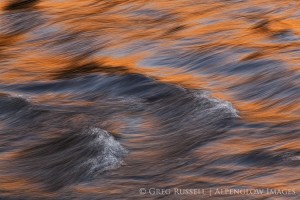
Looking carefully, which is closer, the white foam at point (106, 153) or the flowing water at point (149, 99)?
the flowing water at point (149, 99)

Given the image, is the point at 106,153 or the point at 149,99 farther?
the point at 149,99

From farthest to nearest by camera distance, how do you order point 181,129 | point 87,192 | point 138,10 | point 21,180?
point 138,10
point 181,129
point 21,180
point 87,192

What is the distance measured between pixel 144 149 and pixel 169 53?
2513mm

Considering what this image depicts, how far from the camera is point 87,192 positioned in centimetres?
522

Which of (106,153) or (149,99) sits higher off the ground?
(106,153)

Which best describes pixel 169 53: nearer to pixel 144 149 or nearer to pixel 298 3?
pixel 298 3

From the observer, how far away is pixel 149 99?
273 inches

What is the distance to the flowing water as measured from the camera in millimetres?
5355

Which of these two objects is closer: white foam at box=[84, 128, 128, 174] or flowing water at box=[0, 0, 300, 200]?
flowing water at box=[0, 0, 300, 200]

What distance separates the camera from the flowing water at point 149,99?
17.6 ft

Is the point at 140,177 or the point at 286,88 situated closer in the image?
the point at 140,177

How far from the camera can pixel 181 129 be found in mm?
6148

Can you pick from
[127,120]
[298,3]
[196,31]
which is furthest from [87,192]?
[298,3]

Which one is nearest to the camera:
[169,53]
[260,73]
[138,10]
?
[260,73]
